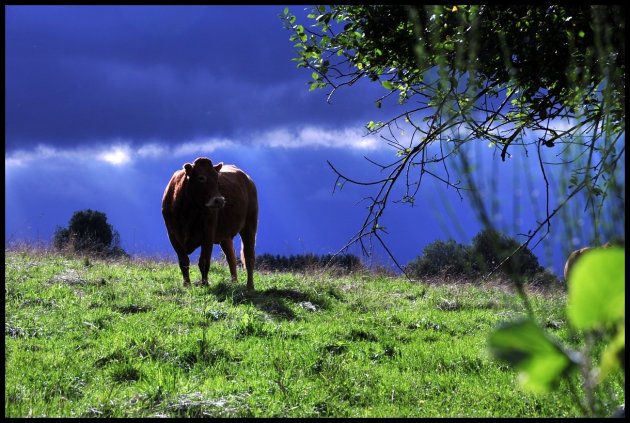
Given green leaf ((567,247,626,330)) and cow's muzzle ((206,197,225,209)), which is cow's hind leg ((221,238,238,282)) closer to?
cow's muzzle ((206,197,225,209))

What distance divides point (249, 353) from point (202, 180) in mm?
5267

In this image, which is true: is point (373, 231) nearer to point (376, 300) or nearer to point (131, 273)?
point (376, 300)

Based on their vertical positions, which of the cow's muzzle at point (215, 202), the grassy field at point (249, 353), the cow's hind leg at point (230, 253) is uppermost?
the cow's muzzle at point (215, 202)

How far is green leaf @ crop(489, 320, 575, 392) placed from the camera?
2.19ft

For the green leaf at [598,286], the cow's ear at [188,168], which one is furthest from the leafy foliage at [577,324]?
the cow's ear at [188,168]

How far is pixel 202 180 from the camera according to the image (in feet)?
37.5

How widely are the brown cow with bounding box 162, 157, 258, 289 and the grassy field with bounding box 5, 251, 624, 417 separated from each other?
79cm

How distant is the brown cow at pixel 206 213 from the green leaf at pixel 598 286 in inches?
417

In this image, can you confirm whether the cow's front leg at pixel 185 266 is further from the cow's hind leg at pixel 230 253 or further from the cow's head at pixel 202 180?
the cow's head at pixel 202 180

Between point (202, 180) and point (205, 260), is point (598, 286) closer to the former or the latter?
point (202, 180)

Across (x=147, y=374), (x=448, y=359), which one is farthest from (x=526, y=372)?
(x=448, y=359)

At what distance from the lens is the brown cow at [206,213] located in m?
11.5

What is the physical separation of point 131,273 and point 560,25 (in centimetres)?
1033

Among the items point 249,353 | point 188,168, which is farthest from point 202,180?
point 249,353
